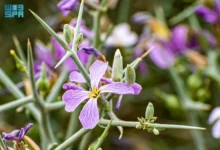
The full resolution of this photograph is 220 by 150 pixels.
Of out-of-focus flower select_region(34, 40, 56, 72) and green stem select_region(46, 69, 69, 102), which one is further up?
out-of-focus flower select_region(34, 40, 56, 72)

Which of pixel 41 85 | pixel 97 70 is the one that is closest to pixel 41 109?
pixel 41 85

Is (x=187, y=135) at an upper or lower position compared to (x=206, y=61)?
lower

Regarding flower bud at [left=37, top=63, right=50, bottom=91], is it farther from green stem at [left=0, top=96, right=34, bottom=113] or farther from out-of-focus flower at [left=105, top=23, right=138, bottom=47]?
out-of-focus flower at [left=105, top=23, right=138, bottom=47]

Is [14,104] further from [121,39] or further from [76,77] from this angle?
[121,39]

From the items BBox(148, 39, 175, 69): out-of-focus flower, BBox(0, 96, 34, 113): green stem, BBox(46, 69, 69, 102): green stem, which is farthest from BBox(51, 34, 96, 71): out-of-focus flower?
BBox(148, 39, 175, 69): out-of-focus flower

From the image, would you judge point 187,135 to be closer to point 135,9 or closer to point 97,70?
point 135,9

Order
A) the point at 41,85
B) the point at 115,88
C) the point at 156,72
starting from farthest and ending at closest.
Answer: the point at 156,72 < the point at 41,85 < the point at 115,88
